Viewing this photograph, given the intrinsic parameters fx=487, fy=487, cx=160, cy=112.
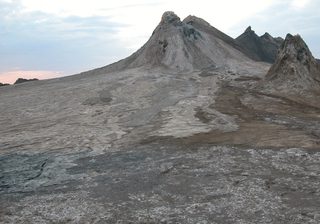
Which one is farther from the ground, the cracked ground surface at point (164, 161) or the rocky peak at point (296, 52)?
the rocky peak at point (296, 52)

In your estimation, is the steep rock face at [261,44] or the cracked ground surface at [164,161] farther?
the steep rock face at [261,44]

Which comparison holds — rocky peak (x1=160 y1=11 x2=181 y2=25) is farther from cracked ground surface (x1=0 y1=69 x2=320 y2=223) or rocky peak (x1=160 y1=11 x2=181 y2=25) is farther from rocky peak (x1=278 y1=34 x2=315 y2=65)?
cracked ground surface (x1=0 y1=69 x2=320 y2=223)

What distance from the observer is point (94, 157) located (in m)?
17.6

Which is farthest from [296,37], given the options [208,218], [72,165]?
[208,218]

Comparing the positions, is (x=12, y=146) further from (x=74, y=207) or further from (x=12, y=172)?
(x=74, y=207)

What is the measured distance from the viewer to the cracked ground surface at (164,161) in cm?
1210

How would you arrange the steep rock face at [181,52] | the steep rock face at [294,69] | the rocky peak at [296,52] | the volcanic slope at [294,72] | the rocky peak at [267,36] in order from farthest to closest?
the rocky peak at [267,36]
the steep rock face at [181,52]
the rocky peak at [296,52]
the steep rock face at [294,69]
the volcanic slope at [294,72]

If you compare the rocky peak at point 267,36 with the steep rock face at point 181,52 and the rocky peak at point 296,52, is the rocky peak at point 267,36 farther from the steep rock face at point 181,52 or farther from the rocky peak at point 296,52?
the rocky peak at point 296,52

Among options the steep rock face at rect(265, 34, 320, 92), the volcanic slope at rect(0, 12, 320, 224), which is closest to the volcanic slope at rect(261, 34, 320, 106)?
the steep rock face at rect(265, 34, 320, 92)

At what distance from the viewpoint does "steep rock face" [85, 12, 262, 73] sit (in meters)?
44.9

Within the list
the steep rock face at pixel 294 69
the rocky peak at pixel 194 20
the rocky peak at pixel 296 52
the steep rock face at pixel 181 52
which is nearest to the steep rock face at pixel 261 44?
the rocky peak at pixel 194 20

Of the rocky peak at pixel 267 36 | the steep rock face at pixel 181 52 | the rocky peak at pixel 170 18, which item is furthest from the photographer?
the rocky peak at pixel 267 36

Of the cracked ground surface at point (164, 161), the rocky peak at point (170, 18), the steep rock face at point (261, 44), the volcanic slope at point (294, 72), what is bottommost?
the cracked ground surface at point (164, 161)

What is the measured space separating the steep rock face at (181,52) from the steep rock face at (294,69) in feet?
27.8
